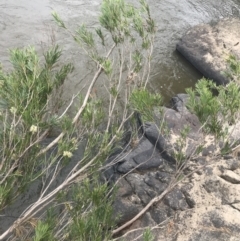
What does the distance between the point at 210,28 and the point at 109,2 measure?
18.3 feet

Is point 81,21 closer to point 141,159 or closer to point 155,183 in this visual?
point 141,159

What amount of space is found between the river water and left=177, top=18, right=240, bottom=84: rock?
0.27 m

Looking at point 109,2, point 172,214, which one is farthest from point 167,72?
point 172,214

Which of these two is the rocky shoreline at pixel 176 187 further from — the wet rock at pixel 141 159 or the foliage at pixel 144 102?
the foliage at pixel 144 102

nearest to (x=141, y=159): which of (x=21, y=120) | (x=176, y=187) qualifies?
(x=176, y=187)

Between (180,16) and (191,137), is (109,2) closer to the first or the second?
(191,137)

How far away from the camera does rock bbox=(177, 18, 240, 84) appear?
30.9 feet

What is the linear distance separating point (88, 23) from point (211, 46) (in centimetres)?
338

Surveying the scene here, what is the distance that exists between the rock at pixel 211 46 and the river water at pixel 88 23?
0.27 meters

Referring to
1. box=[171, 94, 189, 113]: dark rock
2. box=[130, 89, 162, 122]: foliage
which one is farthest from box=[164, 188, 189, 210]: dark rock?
box=[171, 94, 189, 113]: dark rock

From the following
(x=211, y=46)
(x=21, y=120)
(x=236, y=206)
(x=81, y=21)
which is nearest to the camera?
(x=21, y=120)

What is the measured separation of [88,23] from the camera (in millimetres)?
10125

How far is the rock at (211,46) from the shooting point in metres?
9.42

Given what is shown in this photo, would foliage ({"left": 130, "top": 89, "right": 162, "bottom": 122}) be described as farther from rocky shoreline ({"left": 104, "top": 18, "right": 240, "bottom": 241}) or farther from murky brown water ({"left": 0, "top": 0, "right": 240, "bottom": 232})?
murky brown water ({"left": 0, "top": 0, "right": 240, "bottom": 232})
